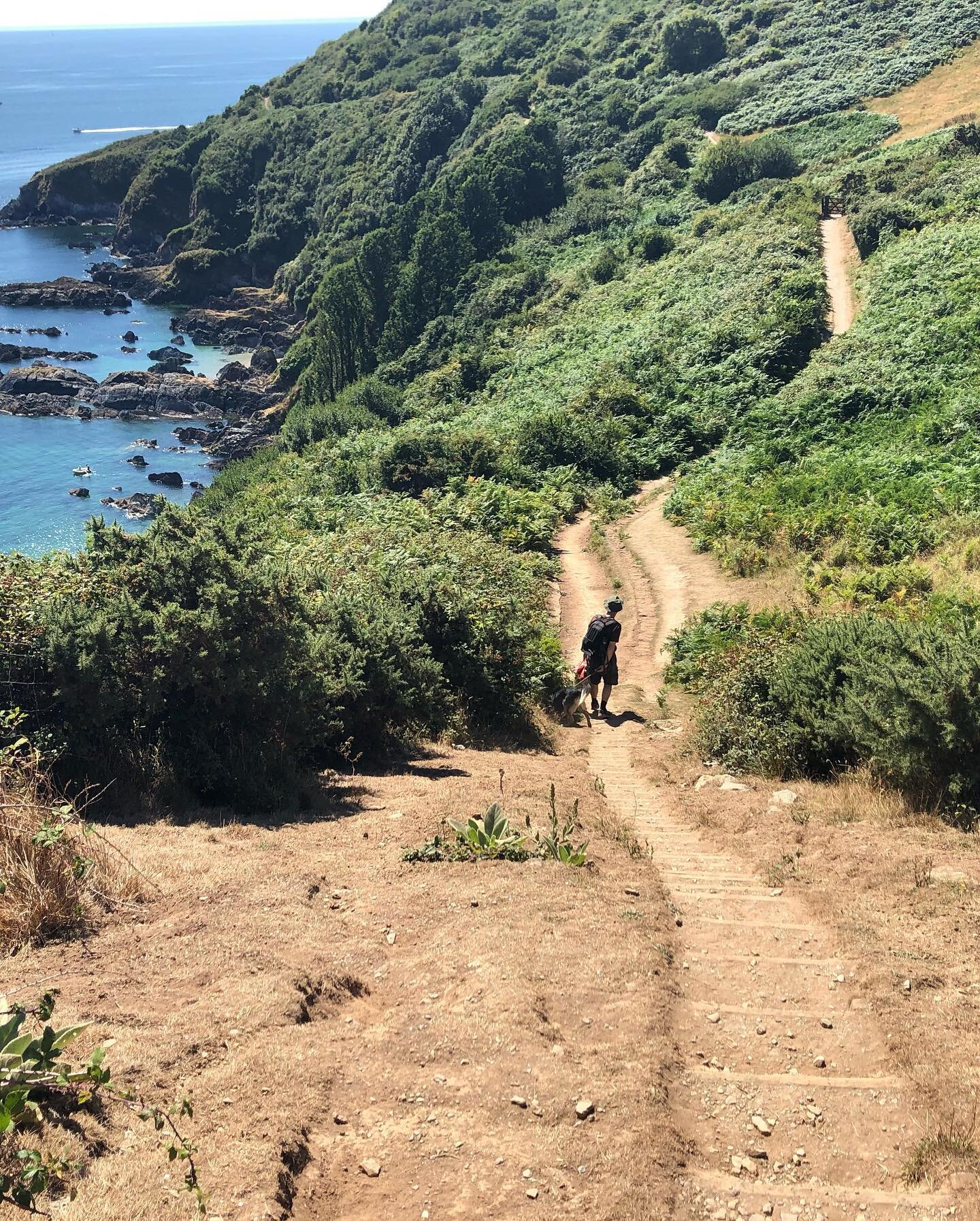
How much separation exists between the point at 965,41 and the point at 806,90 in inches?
374

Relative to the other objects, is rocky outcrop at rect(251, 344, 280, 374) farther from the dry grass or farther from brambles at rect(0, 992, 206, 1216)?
brambles at rect(0, 992, 206, 1216)

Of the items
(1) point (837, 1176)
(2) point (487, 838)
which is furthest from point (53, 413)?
(1) point (837, 1176)

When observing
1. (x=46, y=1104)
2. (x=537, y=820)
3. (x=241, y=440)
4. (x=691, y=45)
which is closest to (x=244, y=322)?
(x=241, y=440)

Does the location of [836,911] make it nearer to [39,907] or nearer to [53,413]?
[39,907]

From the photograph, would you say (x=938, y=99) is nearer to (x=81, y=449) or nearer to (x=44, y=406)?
(x=81, y=449)

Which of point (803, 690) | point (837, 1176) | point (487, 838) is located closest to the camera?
point (837, 1176)

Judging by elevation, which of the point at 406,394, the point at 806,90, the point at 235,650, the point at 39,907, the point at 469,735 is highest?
the point at 806,90

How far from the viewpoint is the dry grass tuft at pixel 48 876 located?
633cm

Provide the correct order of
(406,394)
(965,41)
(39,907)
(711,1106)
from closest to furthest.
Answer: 1. (711,1106)
2. (39,907)
3. (406,394)
4. (965,41)

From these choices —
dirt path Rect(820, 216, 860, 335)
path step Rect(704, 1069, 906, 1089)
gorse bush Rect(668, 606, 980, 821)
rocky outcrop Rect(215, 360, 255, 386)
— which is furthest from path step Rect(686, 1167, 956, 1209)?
rocky outcrop Rect(215, 360, 255, 386)

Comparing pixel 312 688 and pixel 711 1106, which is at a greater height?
pixel 312 688

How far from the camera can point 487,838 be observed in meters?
8.34

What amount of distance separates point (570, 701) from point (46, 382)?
64296 mm

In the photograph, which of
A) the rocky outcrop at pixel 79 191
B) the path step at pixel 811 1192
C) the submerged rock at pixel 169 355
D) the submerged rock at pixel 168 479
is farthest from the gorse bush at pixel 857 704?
the rocky outcrop at pixel 79 191
